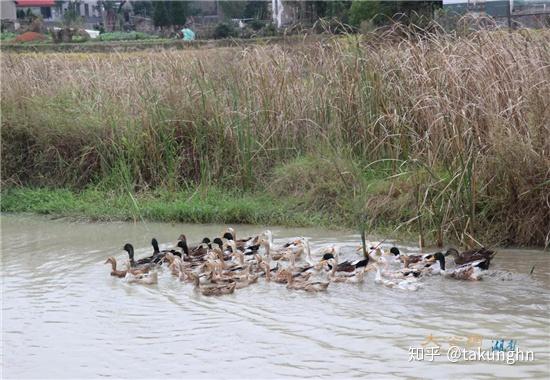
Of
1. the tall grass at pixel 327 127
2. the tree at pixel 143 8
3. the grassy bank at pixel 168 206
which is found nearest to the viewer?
the tall grass at pixel 327 127

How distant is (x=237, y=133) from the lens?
11125 millimetres

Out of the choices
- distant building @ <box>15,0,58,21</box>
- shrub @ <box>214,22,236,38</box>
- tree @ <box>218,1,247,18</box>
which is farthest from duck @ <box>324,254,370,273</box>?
distant building @ <box>15,0,58,21</box>

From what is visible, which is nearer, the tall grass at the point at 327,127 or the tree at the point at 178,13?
the tall grass at the point at 327,127

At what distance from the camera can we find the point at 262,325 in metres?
6.68

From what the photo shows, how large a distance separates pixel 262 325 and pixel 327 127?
4595 millimetres

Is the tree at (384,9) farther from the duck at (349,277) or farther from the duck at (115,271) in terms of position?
the duck at (115,271)

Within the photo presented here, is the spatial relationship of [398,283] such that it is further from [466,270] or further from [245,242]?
[245,242]

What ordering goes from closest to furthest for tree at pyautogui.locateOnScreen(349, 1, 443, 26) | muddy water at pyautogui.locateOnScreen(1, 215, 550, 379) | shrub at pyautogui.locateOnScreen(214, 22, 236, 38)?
muddy water at pyautogui.locateOnScreen(1, 215, 550, 379) → tree at pyautogui.locateOnScreen(349, 1, 443, 26) → shrub at pyautogui.locateOnScreen(214, 22, 236, 38)

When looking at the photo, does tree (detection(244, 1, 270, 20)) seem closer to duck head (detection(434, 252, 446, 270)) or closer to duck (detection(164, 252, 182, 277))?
duck (detection(164, 252, 182, 277))

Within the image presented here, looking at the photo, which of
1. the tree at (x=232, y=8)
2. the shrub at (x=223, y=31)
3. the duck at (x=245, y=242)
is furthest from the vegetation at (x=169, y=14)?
the duck at (x=245, y=242)

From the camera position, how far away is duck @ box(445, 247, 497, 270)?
7555mm

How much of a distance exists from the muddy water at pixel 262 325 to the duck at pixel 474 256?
0.46 ft

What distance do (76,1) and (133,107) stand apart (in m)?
41.7

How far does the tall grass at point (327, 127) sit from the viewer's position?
857cm
